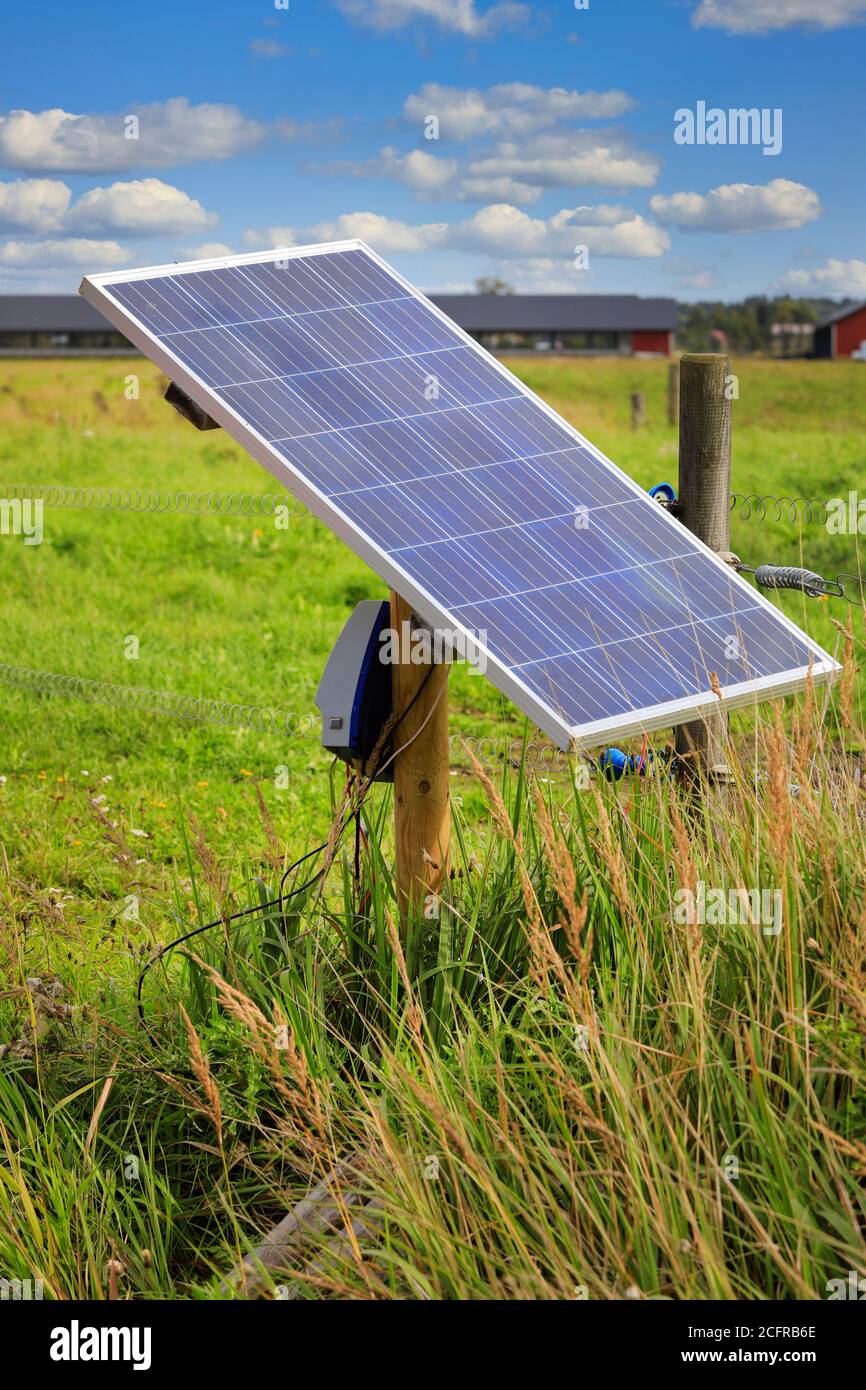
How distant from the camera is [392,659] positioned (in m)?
4.14

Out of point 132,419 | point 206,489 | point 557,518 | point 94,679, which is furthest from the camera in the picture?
point 132,419

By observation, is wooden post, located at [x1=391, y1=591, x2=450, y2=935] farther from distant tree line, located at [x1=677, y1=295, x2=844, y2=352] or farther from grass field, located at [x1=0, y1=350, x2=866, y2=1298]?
distant tree line, located at [x1=677, y1=295, x2=844, y2=352]

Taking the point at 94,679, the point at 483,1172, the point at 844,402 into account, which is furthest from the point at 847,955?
the point at 844,402

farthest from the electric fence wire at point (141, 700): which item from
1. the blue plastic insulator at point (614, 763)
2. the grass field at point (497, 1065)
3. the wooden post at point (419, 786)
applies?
the wooden post at point (419, 786)

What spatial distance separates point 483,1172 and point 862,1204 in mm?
768

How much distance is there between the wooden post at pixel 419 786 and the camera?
4.14 metres

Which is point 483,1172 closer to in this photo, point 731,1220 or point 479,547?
point 731,1220

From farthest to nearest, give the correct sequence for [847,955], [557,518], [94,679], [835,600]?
[835,600] < [94,679] < [557,518] < [847,955]

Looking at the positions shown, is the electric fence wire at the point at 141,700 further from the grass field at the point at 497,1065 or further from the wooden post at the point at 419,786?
the wooden post at the point at 419,786

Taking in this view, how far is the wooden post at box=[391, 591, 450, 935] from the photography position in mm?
4141

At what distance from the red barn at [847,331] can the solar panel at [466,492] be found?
8705 centimetres

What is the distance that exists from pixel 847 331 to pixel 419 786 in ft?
295

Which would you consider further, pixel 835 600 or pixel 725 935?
pixel 835 600

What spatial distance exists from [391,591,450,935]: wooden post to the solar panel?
1.14ft
